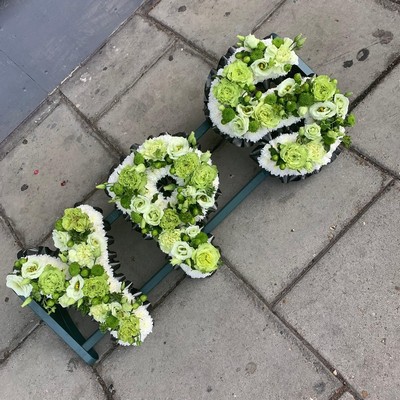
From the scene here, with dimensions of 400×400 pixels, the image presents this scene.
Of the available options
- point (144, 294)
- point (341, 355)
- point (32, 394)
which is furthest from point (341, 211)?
point (32, 394)

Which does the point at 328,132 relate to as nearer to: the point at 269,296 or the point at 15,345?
the point at 269,296

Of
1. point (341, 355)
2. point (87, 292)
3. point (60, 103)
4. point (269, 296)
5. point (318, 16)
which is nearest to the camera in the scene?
point (87, 292)

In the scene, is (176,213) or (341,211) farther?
(341,211)

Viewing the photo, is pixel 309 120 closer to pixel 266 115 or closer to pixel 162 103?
pixel 266 115

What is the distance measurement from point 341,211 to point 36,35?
249cm

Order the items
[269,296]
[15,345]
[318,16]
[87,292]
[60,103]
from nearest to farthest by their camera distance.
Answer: [87,292] → [269,296] → [15,345] → [318,16] → [60,103]

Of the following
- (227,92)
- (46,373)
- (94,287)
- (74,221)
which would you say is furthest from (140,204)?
(46,373)

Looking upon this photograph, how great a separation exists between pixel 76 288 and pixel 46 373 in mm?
759

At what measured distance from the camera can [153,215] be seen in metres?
2.22

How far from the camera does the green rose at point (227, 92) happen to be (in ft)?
7.33

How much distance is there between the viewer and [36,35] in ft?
11.1

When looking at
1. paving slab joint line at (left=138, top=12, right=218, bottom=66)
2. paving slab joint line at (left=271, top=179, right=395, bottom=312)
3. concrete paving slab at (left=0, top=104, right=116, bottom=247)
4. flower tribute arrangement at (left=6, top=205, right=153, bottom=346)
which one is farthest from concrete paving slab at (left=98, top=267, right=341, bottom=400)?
paving slab joint line at (left=138, top=12, right=218, bottom=66)

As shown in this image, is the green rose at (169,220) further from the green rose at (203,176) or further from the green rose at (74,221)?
the green rose at (74,221)

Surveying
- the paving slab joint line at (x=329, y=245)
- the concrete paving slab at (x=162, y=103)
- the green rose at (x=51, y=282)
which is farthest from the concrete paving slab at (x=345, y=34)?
the green rose at (x=51, y=282)
